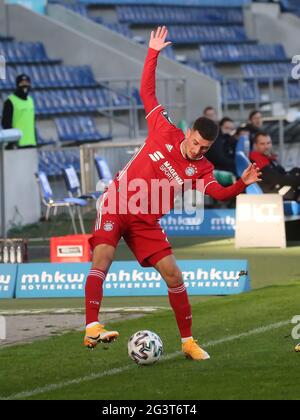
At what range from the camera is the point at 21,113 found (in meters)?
24.6

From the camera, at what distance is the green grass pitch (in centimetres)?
910

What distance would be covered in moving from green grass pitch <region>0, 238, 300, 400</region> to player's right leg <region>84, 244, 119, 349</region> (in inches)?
9.1

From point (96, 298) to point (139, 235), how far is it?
22.9 inches

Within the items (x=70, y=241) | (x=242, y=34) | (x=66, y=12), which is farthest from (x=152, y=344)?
(x=242, y=34)

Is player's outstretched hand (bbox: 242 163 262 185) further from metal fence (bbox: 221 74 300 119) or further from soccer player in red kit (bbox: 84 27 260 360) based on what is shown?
metal fence (bbox: 221 74 300 119)

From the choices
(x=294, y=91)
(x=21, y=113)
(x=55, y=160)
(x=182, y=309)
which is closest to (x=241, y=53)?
(x=294, y=91)

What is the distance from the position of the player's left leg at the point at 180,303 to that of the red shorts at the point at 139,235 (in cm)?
7

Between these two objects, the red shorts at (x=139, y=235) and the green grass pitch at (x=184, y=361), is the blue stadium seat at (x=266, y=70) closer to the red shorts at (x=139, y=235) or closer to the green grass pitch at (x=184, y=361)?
the green grass pitch at (x=184, y=361)

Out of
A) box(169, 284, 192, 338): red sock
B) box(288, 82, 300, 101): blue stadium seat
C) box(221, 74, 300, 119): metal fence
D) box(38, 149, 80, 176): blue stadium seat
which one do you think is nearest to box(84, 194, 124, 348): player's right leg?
box(169, 284, 192, 338): red sock

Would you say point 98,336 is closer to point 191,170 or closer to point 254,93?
point 191,170

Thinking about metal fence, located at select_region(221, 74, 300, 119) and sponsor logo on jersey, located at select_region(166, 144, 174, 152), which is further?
metal fence, located at select_region(221, 74, 300, 119)

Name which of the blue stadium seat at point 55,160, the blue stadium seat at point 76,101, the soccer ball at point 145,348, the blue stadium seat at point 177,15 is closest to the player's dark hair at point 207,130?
the soccer ball at point 145,348

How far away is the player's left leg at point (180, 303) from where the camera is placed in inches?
412

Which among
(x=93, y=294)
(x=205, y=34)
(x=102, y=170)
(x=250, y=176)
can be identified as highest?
(x=205, y=34)
